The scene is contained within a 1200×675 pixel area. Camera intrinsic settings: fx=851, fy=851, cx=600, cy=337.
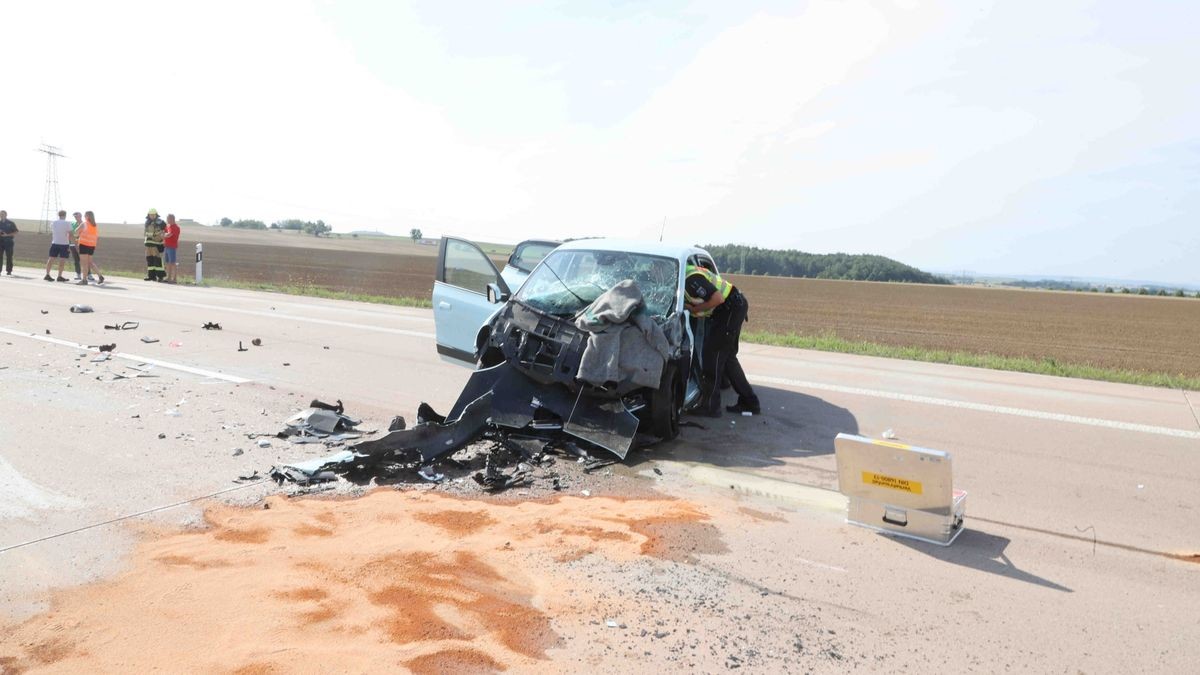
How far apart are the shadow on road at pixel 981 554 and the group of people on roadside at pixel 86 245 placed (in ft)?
68.6

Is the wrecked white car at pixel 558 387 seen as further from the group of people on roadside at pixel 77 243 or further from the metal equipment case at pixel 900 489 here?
the group of people on roadside at pixel 77 243

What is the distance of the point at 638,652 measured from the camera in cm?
364

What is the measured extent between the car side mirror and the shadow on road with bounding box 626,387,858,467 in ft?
6.98

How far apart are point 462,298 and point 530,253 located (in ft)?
7.36

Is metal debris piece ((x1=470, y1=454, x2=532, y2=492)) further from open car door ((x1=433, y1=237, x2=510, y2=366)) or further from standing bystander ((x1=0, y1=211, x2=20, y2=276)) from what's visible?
standing bystander ((x1=0, y1=211, x2=20, y2=276))

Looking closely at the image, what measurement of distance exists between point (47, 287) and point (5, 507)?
675 inches

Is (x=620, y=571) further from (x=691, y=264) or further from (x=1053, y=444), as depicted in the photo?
(x=1053, y=444)

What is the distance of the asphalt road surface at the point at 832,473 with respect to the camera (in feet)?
13.6

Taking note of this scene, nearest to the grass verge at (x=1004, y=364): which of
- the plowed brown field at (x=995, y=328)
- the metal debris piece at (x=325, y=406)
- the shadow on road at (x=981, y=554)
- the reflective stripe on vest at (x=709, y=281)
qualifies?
the plowed brown field at (x=995, y=328)

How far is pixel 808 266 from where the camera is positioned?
365ft

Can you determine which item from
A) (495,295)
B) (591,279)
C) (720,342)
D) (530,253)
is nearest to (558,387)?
(591,279)

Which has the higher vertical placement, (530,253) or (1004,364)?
(530,253)

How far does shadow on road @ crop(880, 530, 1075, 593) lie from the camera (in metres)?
4.71

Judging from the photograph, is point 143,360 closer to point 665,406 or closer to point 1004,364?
point 665,406
